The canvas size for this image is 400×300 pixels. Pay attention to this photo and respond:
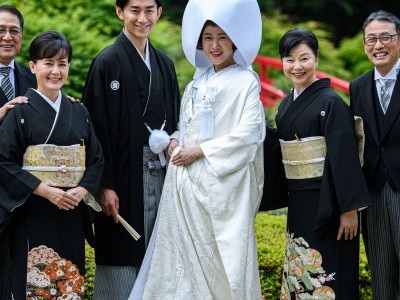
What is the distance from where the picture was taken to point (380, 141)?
5141mm

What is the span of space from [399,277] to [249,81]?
162 cm

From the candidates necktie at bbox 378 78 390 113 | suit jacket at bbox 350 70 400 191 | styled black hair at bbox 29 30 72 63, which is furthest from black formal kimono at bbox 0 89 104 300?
necktie at bbox 378 78 390 113

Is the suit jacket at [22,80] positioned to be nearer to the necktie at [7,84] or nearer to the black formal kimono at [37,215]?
the necktie at [7,84]

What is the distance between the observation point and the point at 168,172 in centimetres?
511

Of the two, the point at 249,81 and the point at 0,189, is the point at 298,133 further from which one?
the point at 0,189

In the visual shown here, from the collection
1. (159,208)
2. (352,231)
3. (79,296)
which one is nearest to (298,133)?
(352,231)

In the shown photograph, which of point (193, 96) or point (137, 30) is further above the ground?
point (137, 30)

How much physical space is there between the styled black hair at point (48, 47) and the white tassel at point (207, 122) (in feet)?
3.04

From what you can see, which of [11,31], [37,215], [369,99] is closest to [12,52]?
[11,31]

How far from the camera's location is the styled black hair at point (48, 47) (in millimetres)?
4848

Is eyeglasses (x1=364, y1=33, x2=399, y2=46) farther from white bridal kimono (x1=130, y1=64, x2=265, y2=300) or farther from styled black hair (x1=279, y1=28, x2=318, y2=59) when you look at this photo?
white bridal kimono (x1=130, y1=64, x2=265, y2=300)

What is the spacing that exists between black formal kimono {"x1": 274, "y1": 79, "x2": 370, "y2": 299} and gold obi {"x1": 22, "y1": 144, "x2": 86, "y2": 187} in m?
1.40

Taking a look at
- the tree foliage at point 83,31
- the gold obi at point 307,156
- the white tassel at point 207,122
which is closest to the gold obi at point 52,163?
the white tassel at point 207,122

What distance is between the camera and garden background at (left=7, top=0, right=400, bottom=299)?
6.21m
